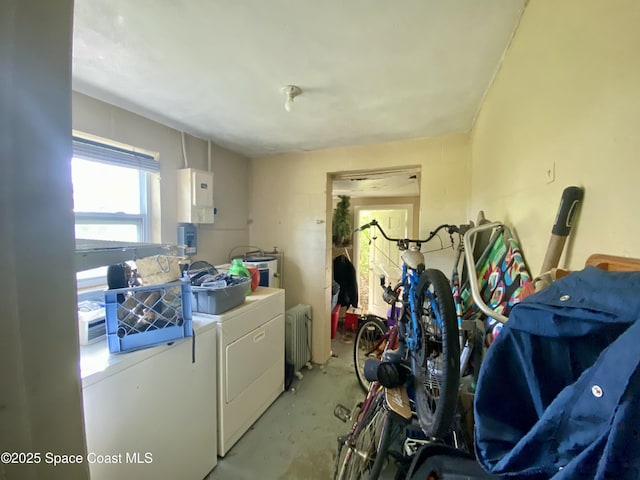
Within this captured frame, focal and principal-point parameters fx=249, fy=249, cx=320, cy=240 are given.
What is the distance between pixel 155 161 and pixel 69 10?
184 cm

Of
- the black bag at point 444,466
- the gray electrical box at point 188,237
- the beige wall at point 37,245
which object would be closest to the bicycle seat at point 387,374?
the black bag at point 444,466

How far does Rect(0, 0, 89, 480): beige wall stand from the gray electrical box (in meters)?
1.91

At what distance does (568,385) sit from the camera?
0.45 meters

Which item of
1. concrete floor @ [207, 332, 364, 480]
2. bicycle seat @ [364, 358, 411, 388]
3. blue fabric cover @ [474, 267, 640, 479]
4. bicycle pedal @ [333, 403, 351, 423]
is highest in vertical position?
blue fabric cover @ [474, 267, 640, 479]

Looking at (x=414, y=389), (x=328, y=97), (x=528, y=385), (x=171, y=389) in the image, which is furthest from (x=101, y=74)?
(x=414, y=389)

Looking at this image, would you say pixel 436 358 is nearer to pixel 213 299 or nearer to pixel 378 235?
pixel 213 299

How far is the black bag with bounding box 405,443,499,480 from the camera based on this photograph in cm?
81

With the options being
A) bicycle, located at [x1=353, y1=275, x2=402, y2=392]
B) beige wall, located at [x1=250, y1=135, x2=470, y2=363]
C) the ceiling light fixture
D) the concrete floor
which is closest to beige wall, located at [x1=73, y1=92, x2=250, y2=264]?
beige wall, located at [x1=250, y1=135, x2=470, y2=363]

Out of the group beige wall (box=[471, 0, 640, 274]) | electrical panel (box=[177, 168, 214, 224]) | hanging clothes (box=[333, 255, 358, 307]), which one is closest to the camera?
beige wall (box=[471, 0, 640, 274])

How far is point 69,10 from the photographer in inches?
17.1

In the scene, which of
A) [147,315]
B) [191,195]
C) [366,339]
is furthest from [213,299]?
[366,339]

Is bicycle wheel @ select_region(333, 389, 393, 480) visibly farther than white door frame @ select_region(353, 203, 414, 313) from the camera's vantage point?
No

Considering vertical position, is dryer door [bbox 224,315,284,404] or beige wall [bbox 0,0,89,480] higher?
beige wall [bbox 0,0,89,480]

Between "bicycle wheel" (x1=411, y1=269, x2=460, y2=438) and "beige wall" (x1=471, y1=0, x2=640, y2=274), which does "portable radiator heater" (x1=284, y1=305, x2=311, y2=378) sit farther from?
"beige wall" (x1=471, y1=0, x2=640, y2=274)
